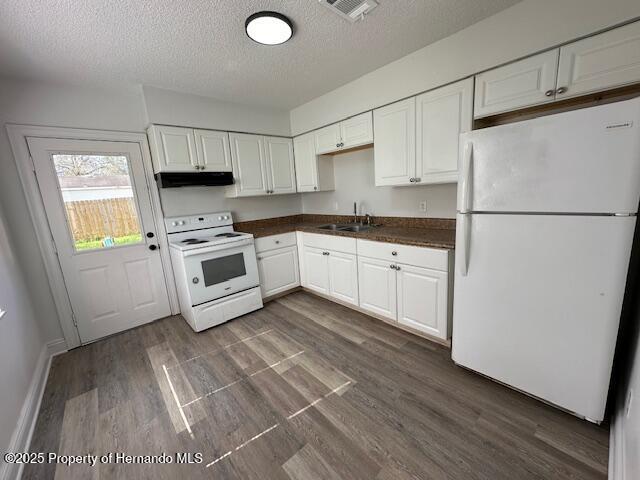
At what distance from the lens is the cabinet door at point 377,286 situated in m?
2.40

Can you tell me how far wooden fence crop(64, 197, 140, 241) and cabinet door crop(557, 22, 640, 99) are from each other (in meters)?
3.71

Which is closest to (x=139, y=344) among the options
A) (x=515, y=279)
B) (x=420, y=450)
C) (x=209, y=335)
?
(x=209, y=335)

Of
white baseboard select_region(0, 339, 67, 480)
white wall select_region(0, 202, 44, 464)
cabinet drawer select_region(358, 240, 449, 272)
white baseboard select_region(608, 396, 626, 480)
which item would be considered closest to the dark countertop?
cabinet drawer select_region(358, 240, 449, 272)

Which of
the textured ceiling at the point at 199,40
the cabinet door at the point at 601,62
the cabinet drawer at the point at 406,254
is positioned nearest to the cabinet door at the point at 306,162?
the textured ceiling at the point at 199,40

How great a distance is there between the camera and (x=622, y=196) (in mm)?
1163

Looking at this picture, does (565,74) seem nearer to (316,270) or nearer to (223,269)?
(316,270)

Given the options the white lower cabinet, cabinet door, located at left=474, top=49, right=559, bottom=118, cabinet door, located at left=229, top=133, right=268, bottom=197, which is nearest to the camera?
cabinet door, located at left=474, top=49, right=559, bottom=118

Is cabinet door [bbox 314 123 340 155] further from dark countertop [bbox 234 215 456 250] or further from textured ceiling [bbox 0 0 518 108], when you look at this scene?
dark countertop [bbox 234 215 456 250]

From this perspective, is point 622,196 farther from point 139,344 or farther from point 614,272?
point 139,344

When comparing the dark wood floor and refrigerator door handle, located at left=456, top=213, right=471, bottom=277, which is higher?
refrigerator door handle, located at left=456, top=213, right=471, bottom=277

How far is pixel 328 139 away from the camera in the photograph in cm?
305

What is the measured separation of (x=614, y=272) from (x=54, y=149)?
4.06 metres

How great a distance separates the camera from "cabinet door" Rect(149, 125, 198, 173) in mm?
2568

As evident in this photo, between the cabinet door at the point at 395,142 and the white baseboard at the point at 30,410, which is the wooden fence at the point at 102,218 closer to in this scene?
the white baseboard at the point at 30,410
